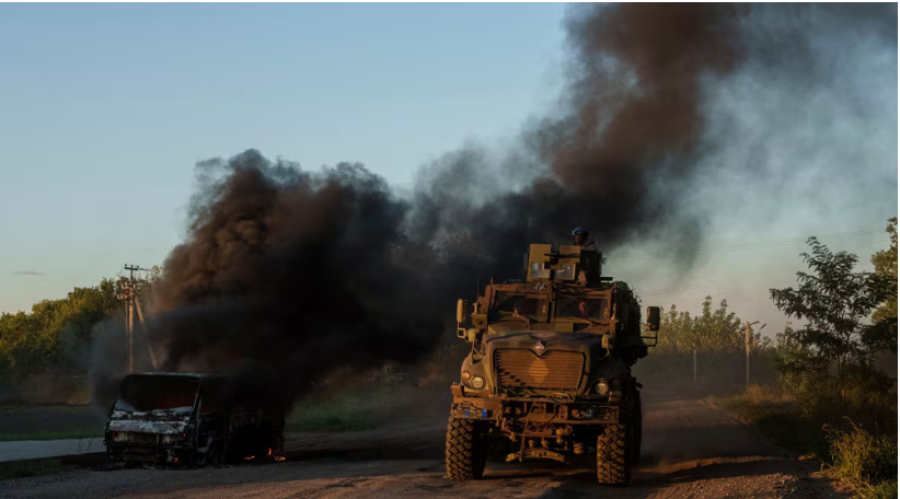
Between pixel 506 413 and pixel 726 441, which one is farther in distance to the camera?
pixel 726 441

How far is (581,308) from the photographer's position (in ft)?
52.6

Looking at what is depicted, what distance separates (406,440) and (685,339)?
247ft

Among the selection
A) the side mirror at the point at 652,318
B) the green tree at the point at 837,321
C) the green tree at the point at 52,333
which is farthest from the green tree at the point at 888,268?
the green tree at the point at 52,333

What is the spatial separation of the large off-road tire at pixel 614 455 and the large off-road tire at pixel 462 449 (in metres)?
1.93

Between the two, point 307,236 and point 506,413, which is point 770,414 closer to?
point 307,236

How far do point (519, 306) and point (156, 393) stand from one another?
7.21 m

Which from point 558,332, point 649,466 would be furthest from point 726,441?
point 558,332

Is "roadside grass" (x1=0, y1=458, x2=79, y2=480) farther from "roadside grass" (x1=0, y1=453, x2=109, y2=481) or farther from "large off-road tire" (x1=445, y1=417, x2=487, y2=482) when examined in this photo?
"large off-road tire" (x1=445, y1=417, x2=487, y2=482)

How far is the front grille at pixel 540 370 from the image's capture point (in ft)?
47.5

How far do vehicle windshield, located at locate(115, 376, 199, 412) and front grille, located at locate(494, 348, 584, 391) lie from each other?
21.6ft

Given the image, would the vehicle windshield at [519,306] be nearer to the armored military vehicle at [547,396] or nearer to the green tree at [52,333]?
the armored military vehicle at [547,396]

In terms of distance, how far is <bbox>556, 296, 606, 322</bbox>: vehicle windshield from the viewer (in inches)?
627

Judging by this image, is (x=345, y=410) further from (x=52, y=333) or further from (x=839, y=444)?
(x=52, y=333)

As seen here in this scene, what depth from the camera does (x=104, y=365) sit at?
83.4 ft
